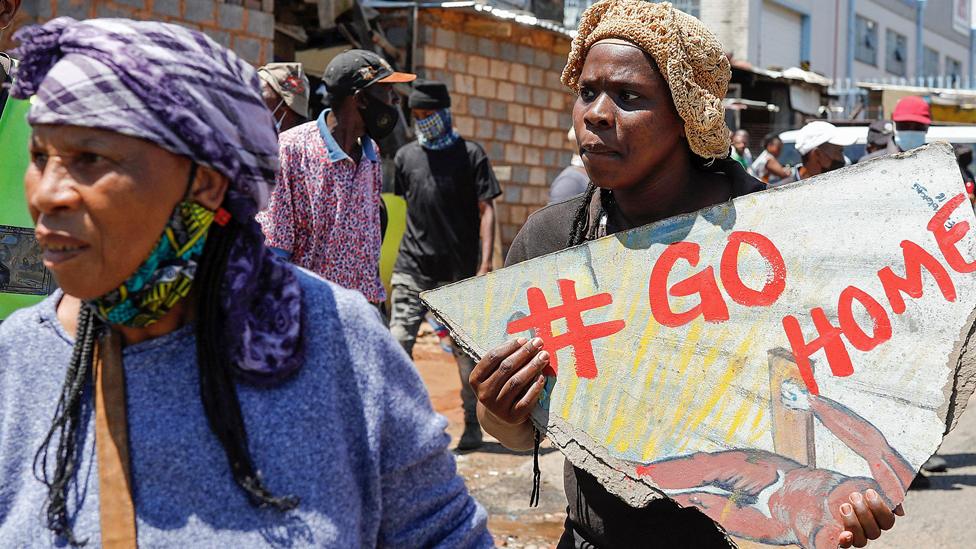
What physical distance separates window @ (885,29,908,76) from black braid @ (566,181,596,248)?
107ft

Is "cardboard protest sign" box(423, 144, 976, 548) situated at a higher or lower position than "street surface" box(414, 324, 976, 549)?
higher

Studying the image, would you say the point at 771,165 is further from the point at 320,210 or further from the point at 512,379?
the point at 512,379

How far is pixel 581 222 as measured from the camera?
2.59m

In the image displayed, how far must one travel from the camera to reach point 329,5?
11.1 meters

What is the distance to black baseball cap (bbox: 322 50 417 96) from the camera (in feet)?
16.1

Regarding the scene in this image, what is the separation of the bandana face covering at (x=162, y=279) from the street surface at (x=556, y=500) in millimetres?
3638

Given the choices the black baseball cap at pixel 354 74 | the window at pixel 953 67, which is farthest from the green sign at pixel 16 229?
the window at pixel 953 67

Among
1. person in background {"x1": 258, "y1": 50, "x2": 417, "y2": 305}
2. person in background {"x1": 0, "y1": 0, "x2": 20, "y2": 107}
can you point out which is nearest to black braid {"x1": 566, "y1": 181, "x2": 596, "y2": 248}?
person in background {"x1": 0, "y1": 0, "x2": 20, "y2": 107}

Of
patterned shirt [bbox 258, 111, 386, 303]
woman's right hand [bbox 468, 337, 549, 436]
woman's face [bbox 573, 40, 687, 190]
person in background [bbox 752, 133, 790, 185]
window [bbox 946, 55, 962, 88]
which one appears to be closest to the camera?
woman's right hand [bbox 468, 337, 549, 436]

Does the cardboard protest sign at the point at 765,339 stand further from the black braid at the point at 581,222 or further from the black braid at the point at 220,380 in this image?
the black braid at the point at 220,380

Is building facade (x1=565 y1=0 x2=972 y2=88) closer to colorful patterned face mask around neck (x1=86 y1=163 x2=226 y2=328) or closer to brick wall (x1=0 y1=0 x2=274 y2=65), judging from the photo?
brick wall (x1=0 y1=0 x2=274 y2=65)

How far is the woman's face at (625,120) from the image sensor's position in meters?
2.41

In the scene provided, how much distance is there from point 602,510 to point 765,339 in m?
0.50

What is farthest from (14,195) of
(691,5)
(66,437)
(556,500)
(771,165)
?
(691,5)
